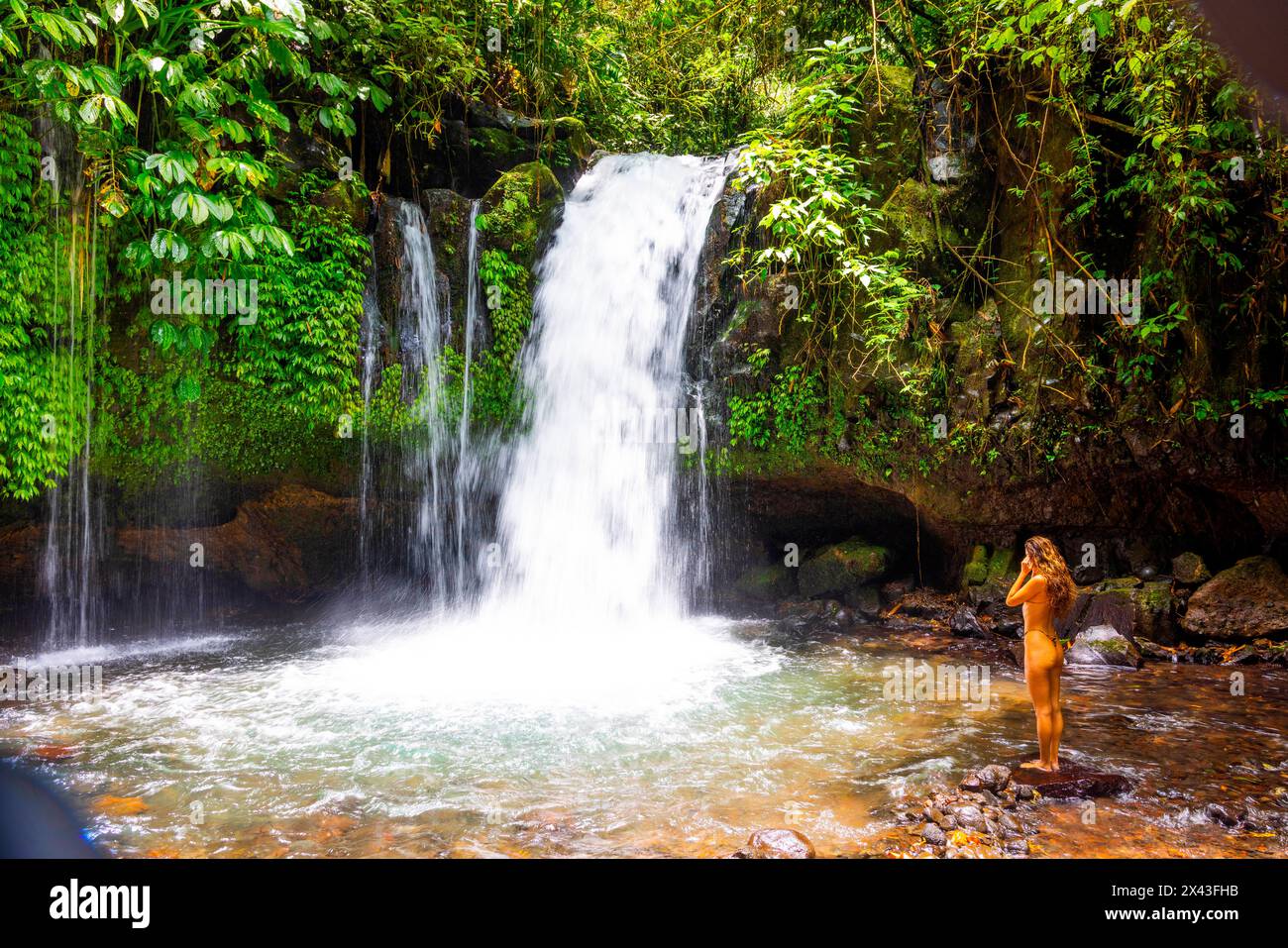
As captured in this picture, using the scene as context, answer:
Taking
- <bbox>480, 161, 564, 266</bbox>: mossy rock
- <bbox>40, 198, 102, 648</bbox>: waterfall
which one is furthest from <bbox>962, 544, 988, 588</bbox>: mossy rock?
<bbox>40, 198, 102, 648</bbox>: waterfall

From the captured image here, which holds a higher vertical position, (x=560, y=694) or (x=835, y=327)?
(x=835, y=327)

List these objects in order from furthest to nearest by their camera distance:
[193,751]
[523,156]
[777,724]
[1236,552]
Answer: [523,156], [1236,552], [777,724], [193,751]

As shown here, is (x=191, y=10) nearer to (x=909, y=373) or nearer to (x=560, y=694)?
(x=560, y=694)

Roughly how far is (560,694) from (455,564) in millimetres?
4223

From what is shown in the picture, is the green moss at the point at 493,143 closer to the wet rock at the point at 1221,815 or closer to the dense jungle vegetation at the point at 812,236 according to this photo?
the dense jungle vegetation at the point at 812,236

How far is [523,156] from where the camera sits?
12.0 meters

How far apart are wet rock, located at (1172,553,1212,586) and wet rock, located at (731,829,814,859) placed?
21.5ft

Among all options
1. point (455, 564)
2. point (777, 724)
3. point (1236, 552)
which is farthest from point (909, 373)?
point (455, 564)

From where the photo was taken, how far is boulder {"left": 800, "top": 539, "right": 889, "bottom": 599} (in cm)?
984

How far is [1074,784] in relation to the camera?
437 cm

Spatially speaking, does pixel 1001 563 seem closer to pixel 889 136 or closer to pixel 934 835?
pixel 889 136

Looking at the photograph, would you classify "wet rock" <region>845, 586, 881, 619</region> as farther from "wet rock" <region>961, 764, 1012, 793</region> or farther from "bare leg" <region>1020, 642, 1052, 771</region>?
"wet rock" <region>961, 764, 1012, 793</region>

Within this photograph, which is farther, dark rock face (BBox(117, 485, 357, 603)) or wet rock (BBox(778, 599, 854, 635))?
dark rock face (BBox(117, 485, 357, 603))

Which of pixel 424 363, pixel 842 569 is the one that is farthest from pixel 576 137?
pixel 842 569
